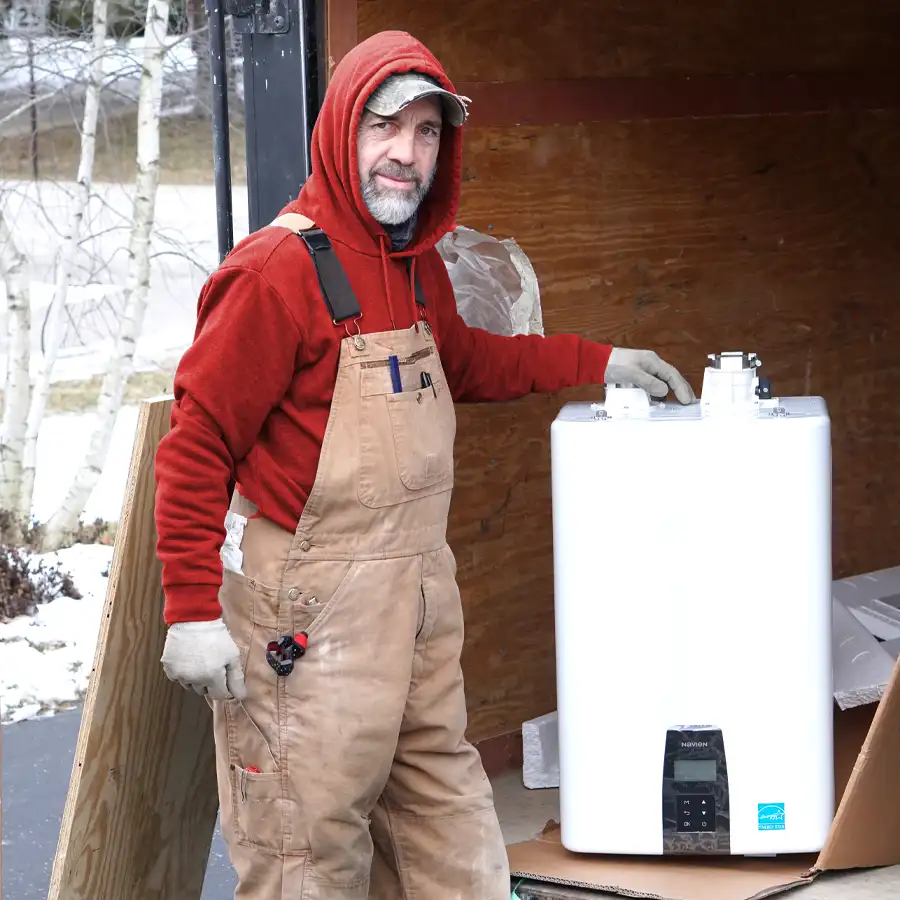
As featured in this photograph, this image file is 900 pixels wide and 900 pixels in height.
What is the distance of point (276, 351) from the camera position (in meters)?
2.52

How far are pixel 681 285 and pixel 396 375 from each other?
61.6 inches

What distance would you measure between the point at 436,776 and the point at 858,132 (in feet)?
8.25

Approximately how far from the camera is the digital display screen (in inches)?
117

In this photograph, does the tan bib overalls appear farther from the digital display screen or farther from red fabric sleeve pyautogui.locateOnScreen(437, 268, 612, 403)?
the digital display screen

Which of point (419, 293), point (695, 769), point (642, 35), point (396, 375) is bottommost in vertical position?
point (695, 769)

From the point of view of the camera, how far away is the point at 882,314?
4543mm

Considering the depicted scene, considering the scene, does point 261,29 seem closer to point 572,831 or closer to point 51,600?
point 572,831

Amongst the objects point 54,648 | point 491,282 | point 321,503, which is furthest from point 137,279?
point 321,503

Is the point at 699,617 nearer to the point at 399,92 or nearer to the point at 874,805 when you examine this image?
the point at 874,805

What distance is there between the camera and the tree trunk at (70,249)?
8.52 m

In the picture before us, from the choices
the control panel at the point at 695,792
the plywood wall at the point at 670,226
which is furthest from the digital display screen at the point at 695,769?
the plywood wall at the point at 670,226

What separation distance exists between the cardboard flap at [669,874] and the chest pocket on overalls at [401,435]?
2.92ft

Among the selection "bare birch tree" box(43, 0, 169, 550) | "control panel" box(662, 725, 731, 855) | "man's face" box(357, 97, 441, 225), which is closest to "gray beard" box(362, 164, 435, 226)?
"man's face" box(357, 97, 441, 225)

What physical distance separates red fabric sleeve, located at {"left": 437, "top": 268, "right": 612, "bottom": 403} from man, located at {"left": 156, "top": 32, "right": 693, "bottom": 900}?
13.5 inches
